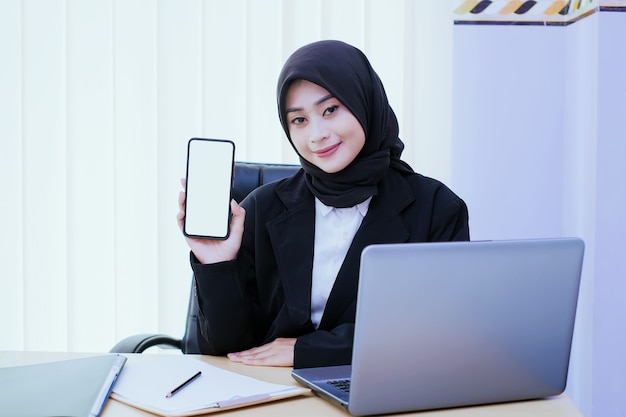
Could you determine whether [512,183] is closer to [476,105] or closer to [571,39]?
[476,105]

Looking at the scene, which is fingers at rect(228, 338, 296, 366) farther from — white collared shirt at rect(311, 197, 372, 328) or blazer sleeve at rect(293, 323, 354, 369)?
white collared shirt at rect(311, 197, 372, 328)

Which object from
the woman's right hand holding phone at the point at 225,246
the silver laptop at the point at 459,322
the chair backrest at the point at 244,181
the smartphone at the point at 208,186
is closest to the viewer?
the silver laptop at the point at 459,322

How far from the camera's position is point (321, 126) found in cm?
133

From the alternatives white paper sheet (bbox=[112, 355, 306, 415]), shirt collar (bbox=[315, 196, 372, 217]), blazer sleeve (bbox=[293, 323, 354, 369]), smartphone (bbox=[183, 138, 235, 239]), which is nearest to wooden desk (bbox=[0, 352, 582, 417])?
white paper sheet (bbox=[112, 355, 306, 415])

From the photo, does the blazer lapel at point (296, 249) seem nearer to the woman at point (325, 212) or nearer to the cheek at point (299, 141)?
the woman at point (325, 212)

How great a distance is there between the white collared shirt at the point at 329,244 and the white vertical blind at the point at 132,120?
88 centimetres

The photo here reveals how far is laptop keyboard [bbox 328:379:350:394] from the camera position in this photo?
2.90ft

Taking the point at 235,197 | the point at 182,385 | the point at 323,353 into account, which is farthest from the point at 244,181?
the point at 182,385

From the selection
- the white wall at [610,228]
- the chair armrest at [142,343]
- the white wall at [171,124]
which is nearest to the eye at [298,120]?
the chair armrest at [142,343]

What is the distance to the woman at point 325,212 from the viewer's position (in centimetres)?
129

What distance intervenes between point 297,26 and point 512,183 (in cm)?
85

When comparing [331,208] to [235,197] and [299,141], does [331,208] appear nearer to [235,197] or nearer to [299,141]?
[299,141]

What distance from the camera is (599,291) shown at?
2.02 m

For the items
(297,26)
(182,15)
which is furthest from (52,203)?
(297,26)
